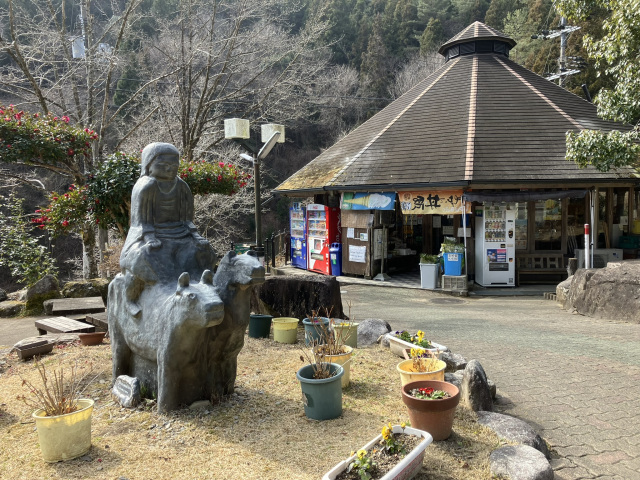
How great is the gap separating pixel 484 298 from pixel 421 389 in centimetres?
859

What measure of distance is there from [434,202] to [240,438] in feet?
34.1

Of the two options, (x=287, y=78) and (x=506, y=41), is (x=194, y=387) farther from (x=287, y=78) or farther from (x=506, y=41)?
(x=506, y=41)

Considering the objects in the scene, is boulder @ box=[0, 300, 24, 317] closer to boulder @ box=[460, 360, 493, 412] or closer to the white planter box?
the white planter box

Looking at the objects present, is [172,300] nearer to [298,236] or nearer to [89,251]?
[89,251]

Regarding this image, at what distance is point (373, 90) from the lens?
3488cm

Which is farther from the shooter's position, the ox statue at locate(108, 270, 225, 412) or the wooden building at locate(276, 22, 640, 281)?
the wooden building at locate(276, 22, 640, 281)

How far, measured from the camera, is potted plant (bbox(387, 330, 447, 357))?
5652mm

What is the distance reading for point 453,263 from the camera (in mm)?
12578

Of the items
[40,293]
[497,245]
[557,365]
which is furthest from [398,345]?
[40,293]

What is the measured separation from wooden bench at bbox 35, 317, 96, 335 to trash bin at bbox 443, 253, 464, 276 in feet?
29.6

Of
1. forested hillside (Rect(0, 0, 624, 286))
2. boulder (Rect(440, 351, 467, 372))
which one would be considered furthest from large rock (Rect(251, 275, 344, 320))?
forested hillside (Rect(0, 0, 624, 286))

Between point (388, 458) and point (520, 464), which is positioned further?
point (520, 464)

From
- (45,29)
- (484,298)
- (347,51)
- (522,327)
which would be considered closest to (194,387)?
(522,327)

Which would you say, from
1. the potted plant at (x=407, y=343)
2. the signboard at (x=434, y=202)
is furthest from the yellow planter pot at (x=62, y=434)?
the signboard at (x=434, y=202)
